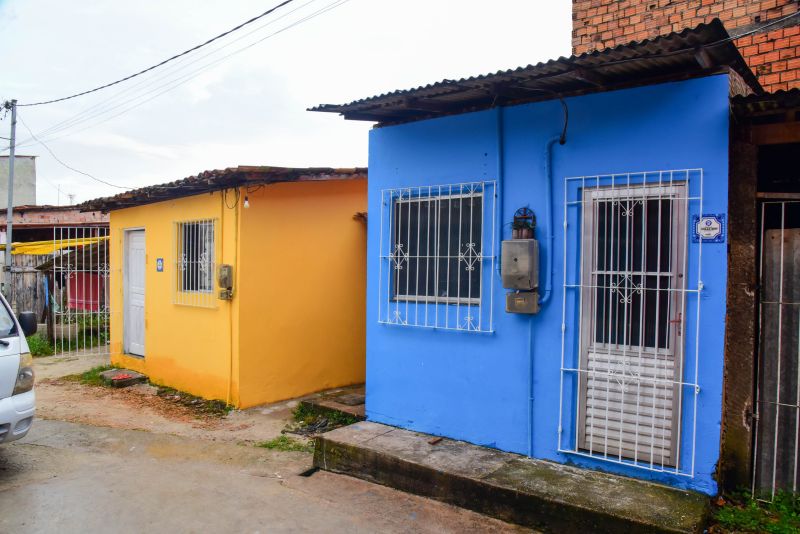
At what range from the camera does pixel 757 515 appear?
4.00 meters

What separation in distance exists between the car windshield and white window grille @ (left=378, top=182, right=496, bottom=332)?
3.47 meters

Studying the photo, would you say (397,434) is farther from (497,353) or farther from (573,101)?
(573,101)

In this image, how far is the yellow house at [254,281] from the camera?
7.77m

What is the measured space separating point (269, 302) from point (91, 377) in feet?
13.5

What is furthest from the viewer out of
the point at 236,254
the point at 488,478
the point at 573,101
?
the point at 236,254

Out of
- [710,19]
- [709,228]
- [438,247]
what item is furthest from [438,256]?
[710,19]

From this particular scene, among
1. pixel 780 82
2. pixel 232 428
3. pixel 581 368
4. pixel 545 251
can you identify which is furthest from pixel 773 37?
pixel 232 428

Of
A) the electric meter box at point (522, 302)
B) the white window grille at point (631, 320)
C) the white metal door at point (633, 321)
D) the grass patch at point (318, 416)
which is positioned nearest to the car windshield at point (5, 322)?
the grass patch at point (318, 416)

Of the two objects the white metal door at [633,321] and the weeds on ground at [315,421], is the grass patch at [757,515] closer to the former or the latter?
the white metal door at [633,321]

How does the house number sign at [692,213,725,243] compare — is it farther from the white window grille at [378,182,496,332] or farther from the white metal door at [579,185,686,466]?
the white window grille at [378,182,496,332]

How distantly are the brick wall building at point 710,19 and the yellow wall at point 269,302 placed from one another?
382 cm

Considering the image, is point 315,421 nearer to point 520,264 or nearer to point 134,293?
point 520,264

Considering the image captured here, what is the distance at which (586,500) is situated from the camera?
4074 millimetres

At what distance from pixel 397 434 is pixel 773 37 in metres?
5.85
